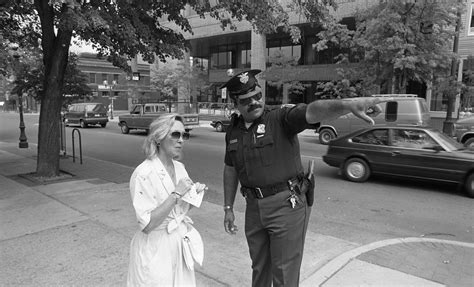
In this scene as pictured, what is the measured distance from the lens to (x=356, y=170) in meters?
8.54

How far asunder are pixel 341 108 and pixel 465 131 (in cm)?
1314

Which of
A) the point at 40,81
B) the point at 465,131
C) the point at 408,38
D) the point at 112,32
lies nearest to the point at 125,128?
the point at 40,81

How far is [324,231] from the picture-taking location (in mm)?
5277

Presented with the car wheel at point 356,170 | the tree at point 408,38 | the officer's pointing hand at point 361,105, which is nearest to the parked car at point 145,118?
the tree at point 408,38

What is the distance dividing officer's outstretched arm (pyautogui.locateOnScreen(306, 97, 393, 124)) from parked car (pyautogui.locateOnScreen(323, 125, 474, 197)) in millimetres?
6166

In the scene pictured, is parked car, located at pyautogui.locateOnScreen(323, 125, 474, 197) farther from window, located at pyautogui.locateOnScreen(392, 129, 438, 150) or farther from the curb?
the curb

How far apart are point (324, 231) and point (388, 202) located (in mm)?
2248

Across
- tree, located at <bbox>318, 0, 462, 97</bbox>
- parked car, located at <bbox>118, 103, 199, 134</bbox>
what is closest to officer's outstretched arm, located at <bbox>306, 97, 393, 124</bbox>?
tree, located at <bbox>318, 0, 462, 97</bbox>

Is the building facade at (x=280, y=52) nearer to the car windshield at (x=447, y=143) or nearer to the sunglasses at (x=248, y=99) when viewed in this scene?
the car windshield at (x=447, y=143)

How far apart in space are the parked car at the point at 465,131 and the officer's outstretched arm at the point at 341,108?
1269 centimetres

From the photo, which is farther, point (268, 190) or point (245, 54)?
point (245, 54)

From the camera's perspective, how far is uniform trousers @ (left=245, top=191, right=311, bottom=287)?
8.45 feet

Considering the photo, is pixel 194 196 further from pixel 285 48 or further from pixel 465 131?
pixel 285 48

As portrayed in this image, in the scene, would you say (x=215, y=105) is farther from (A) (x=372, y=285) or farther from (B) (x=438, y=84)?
(A) (x=372, y=285)
